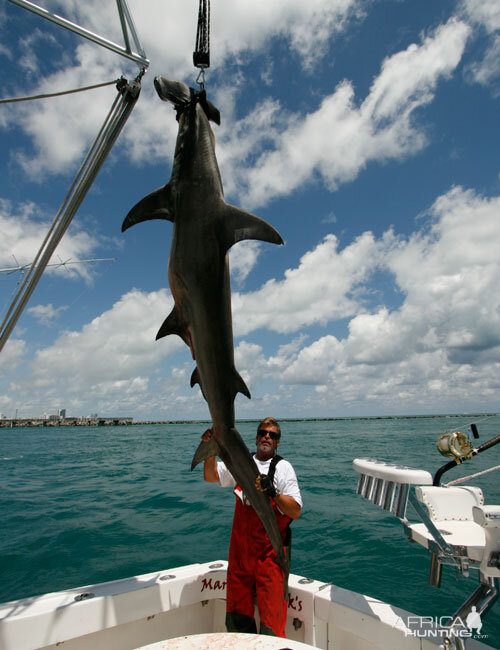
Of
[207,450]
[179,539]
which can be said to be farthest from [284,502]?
[179,539]

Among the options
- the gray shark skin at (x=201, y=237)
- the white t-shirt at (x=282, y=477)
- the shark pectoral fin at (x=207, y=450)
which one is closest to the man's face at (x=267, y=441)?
the white t-shirt at (x=282, y=477)

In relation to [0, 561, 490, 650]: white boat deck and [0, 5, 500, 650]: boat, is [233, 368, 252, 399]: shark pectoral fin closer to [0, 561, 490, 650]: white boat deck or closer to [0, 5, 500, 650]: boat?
[0, 5, 500, 650]: boat

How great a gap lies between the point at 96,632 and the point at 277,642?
237 centimetres

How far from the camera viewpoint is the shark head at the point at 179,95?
3.12 metres

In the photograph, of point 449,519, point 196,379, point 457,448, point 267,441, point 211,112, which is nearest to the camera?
point 211,112

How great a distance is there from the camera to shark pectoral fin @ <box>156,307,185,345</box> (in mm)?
3389

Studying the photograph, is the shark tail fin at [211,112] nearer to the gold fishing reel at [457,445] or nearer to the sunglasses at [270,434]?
the sunglasses at [270,434]

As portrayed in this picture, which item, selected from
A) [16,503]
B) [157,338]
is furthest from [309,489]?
[157,338]

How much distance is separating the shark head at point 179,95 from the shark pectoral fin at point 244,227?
3.01 ft

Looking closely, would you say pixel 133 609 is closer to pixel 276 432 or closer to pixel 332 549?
pixel 276 432

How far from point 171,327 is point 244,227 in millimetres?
1087

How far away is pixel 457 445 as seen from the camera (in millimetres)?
4613

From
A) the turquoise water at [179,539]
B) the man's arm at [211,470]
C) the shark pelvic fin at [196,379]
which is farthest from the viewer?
the turquoise water at [179,539]

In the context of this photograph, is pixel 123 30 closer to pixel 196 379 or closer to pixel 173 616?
pixel 196 379
